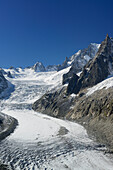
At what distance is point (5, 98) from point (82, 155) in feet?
587

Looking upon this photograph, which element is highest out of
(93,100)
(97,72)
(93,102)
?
(97,72)

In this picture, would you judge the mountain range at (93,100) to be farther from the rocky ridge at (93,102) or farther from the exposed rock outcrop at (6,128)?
the exposed rock outcrop at (6,128)

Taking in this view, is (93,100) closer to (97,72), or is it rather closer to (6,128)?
(97,72)

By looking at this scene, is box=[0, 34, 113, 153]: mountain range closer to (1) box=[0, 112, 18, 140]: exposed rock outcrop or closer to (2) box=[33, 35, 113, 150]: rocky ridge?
(2) box=[33, 35, 113, 150]: rocky ridge

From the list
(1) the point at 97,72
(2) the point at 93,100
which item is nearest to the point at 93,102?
(2) the point at 93,100

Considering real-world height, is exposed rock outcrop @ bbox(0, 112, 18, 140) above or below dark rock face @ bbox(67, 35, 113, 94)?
below

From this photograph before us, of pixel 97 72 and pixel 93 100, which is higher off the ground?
pixel 97 72

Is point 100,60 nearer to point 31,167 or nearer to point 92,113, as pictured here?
point 92,113

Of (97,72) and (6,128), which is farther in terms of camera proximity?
A: (97,72)

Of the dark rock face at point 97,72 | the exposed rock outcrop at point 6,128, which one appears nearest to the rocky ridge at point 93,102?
the dark rock face at point 97,72

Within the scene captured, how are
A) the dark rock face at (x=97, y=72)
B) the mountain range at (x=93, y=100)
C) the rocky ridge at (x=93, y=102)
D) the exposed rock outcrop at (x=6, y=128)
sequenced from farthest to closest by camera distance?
the dark rock face at (x=97, y=72), the mountain range at (x=93, y=100), the rocky ridge at (x=93, y=102), the exposed rock outcrop at (x=6, y=128)

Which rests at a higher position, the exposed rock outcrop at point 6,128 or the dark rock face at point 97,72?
the dark rock face at point 97,72

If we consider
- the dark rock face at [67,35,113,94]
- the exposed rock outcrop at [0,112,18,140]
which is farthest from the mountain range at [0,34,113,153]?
the exposed rock outcrop at [0,112,18,140]

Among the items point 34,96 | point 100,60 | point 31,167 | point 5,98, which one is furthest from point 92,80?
point 5,98
